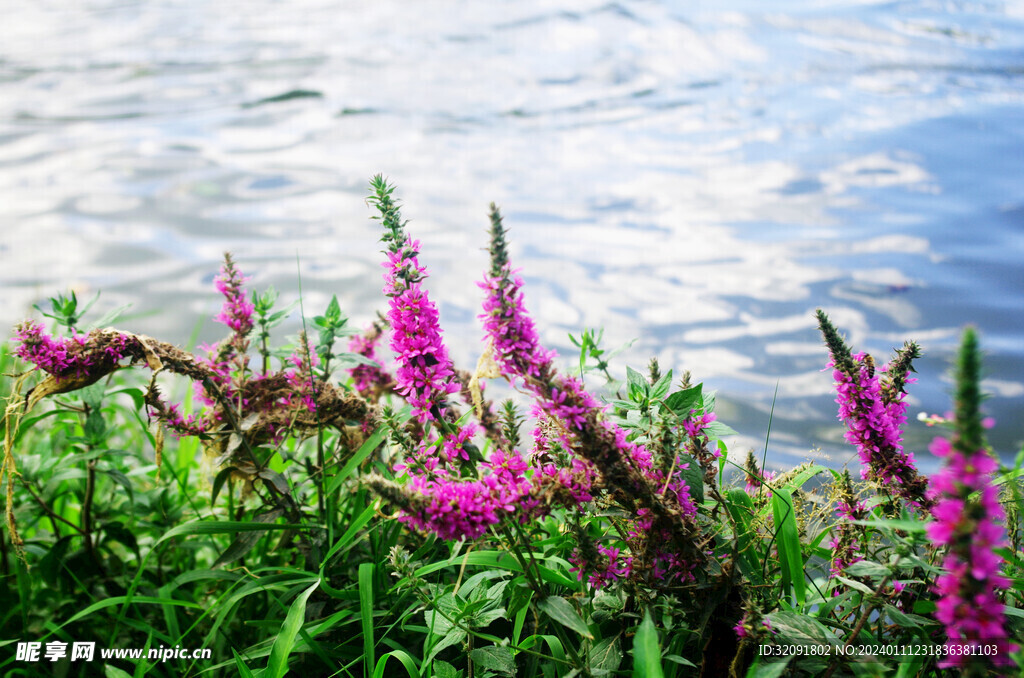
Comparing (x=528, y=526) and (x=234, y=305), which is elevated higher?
(x=234, y=305)

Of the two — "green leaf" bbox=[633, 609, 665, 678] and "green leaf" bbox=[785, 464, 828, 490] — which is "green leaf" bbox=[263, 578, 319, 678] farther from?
"green leaf" bbox=[785, 464, 828, 490]

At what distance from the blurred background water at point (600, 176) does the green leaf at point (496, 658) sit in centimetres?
218

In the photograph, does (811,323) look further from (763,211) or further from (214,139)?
(214,139)

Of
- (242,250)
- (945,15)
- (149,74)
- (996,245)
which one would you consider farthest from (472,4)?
(996,245)

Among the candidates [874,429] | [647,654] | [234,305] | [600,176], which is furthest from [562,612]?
[600,176]

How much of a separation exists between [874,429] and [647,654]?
643 millimetres

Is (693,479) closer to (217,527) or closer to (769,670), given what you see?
(769,670)

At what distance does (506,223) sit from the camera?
5328 millimetres

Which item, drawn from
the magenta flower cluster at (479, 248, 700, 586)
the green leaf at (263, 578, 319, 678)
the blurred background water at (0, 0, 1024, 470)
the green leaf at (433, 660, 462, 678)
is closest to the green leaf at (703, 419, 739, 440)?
the magenta flower cluster at (479, 248, 700, 586)

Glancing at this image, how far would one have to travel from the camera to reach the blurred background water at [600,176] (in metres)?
4.17

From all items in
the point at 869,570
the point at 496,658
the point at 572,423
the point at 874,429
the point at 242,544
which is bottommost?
the point at 242,544

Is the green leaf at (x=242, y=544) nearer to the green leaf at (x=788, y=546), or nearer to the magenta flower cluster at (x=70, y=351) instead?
the magenta flower cluster at (x=70, y=351)

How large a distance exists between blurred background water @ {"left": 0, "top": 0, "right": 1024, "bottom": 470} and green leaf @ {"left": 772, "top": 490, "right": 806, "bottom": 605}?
1.83m

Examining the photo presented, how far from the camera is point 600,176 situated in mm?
5953
